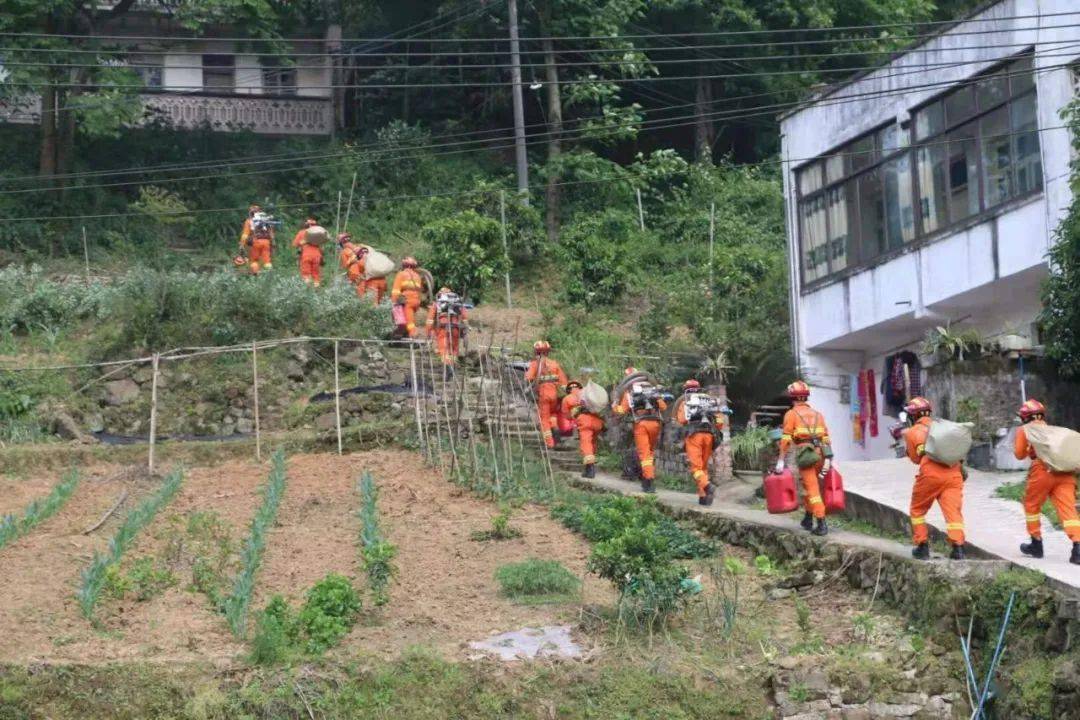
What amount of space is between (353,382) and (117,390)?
352cm

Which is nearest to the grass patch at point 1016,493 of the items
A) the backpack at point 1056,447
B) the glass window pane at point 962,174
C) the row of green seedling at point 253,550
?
the backpack at point 1056,447

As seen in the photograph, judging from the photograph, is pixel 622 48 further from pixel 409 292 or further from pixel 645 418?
pixel 645 418

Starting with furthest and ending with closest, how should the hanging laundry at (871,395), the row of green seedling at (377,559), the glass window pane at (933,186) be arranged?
the hanging laundry at (871,395) → the glass window pane at (933,186) → the row of green seedling at (377,559)

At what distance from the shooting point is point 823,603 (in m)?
18.5

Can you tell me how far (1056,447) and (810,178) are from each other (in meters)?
13.1

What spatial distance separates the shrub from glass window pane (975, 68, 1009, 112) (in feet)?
31.1

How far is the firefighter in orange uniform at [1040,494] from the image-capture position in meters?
17.5

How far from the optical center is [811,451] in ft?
63.3

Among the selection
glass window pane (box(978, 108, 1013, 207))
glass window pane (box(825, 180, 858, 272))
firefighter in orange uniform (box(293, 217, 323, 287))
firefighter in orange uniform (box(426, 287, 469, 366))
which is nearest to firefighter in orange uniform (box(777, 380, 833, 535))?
glass window pane (box(978, 108, 1013, 207))

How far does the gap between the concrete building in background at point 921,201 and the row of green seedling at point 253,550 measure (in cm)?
889

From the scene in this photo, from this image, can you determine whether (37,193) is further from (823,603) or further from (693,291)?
(823,603)

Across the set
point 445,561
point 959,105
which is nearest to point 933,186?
point 959,105

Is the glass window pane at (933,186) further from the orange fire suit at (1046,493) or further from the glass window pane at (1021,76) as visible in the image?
the orange fire suit at (1046,493)

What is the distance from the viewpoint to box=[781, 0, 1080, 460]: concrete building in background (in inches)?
981
